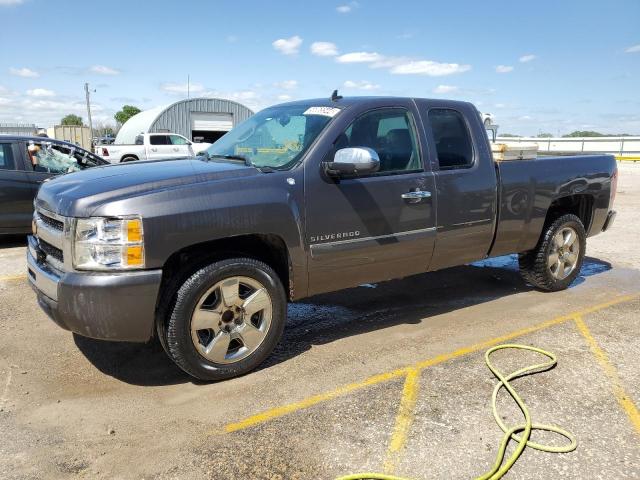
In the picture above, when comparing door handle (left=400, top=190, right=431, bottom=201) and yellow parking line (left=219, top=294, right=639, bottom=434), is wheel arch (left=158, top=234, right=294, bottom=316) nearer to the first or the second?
yellow parking line (left=219, top=294, right=639, bottom=434)

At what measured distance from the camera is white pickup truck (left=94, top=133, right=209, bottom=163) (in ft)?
76.1

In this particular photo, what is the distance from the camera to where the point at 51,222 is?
3525 mm

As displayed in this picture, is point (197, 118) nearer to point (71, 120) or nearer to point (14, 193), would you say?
point (14, 193)

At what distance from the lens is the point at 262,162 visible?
13.1ft

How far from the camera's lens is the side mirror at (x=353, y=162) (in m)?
3.65

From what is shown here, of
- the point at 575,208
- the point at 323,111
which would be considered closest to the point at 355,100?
the point at 323,111

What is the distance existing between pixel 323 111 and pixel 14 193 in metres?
5.56

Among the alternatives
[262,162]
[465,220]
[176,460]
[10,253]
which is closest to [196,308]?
[176,460]

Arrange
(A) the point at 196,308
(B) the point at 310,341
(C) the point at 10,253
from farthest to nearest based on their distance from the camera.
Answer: (C) the point at 10,253 < (B) the point at 310,341 < (A) the point at 196,308

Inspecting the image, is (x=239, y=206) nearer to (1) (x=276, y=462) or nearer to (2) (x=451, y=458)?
(1) (x=276, y=462)

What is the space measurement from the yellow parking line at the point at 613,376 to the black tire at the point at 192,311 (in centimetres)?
225

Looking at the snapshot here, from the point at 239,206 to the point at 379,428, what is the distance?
Answer: 1601 millimetres

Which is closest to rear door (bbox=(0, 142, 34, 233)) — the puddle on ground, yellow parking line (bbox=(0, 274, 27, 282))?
yellow parking line (bbox=(0, 274, 27, 282))

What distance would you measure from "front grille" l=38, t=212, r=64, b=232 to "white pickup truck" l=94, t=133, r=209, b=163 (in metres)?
19.7
